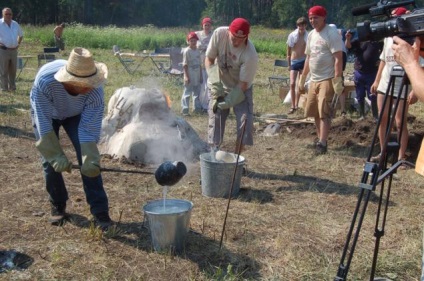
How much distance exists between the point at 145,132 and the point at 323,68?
260cm

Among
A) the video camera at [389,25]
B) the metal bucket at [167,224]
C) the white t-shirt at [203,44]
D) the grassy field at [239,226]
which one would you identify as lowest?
the grassy field at [239,226]

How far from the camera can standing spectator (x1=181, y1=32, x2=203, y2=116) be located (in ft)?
31.8

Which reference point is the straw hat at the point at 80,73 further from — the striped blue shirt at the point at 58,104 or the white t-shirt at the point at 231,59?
the white t-shirt at the point at 231,59

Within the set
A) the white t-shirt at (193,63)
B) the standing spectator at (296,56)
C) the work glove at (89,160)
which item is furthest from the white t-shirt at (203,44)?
the work glove at (89,160)

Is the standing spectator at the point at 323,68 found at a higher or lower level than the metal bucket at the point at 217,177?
higher

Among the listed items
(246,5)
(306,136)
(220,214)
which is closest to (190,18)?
(246,5)

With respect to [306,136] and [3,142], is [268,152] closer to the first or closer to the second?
[306,136]

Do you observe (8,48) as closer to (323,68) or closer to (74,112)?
(323,68)

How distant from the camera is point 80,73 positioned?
12.2ft

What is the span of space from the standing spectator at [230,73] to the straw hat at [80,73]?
2.05 m

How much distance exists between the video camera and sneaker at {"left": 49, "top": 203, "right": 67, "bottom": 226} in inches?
115

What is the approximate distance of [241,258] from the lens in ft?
12.7

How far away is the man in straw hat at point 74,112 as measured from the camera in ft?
12.3

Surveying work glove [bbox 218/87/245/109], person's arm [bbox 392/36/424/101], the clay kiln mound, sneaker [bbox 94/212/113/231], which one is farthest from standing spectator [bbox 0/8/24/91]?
person's arm [bbox 392/36/424/101]
